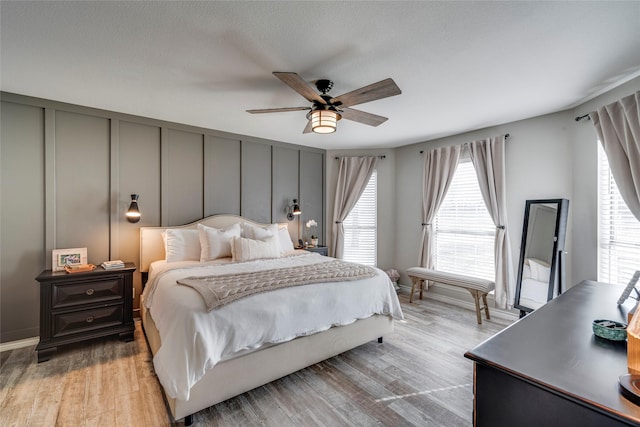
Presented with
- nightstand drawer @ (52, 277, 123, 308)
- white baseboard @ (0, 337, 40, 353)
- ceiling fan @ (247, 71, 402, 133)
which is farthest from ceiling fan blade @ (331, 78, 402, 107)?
white baseboard @ (0, 337, 40, 353)

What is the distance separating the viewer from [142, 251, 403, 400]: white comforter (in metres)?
1.80

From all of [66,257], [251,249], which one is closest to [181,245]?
[251,249]

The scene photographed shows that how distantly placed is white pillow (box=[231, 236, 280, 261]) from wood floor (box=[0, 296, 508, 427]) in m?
1.32

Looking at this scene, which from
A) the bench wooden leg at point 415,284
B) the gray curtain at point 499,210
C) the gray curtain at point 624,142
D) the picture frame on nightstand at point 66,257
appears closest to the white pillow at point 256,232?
the picture frame on nightstand at point 66,257

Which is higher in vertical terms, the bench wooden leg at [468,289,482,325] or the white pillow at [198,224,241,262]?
the white pillow at [198,224,241,262]

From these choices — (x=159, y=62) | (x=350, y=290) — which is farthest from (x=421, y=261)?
(x=159, y=62)

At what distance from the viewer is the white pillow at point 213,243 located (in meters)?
3.49

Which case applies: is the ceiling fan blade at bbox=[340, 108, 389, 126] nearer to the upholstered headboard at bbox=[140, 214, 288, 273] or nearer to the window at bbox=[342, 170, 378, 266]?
the window at bbox=[342, 170, 378, 266]

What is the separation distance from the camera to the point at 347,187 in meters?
5.35

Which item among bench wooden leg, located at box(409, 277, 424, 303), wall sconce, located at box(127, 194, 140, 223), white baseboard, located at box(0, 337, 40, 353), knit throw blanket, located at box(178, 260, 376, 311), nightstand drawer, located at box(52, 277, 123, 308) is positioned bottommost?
white baseboard, located at box(0, 337, 40, 353)

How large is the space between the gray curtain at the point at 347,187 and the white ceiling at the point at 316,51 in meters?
1.97

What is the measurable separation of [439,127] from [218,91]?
2950 mm

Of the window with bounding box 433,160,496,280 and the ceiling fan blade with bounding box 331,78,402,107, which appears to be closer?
the ceiling fan blade with bounding box 331,78,402,107

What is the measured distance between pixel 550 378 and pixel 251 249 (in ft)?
9.96
